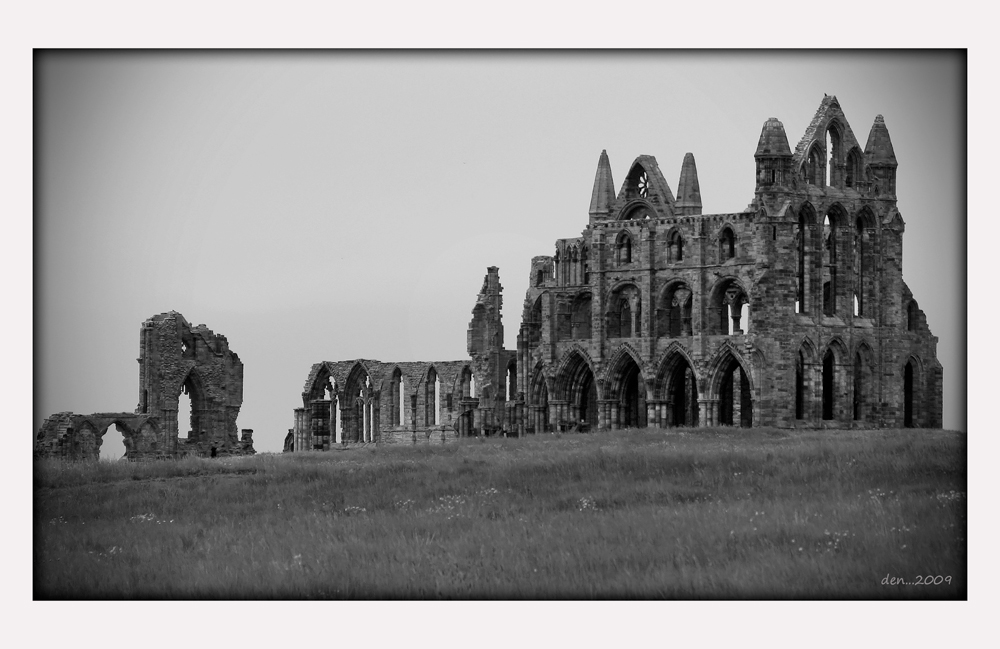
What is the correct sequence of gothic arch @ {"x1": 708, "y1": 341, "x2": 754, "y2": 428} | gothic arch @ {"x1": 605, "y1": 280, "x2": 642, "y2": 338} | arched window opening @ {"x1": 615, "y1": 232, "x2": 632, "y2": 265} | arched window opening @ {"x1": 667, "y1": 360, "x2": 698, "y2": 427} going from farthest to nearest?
arched window opening @ {"x1": 615, "y1": 232, "x2": 632, "y2": 265}, gothic arch @ {"x1": 605, "y1": 280, "x2": 642, "y2": 338}, arched window opening @ {"x1": 667, "y1": 360, "x2": 698, "y2": 427}, gothic arch @ {"x1": 708, "y1": 341, "x2": 754, "y2": 428}

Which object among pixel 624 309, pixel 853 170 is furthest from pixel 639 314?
pixel 853 170

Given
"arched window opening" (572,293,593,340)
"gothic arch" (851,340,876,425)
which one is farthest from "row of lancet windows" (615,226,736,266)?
"gothic arch" (851,340,876,425)

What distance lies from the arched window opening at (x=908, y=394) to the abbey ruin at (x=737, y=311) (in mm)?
78

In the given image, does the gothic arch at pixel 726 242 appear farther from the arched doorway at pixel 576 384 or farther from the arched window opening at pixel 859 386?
the arched doorway at pixel 576 384

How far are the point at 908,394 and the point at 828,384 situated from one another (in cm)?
365

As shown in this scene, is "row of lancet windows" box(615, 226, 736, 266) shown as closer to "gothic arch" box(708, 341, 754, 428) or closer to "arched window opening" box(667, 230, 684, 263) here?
"arched window opening" box(667, 230, 684, 263)

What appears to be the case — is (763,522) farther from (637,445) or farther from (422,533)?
(637,445)

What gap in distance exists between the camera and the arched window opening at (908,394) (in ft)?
282

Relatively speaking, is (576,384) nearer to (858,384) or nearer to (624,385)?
(624,385)

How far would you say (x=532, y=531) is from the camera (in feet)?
153

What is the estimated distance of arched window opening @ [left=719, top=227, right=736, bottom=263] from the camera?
85.6 m

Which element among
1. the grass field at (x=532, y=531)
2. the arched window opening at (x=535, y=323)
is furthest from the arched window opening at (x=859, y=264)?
the grass field at (x=532, y=531)

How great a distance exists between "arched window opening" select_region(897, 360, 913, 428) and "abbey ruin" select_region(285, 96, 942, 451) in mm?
78

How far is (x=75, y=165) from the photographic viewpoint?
43594mm
